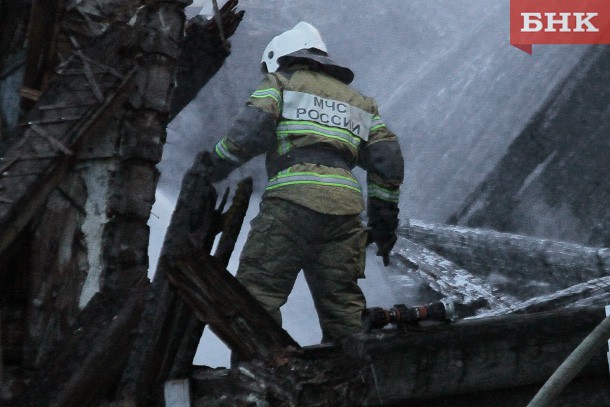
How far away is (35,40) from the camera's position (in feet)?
16.4

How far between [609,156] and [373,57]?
3588mm

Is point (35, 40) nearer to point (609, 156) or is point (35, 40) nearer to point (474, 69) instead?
point (609, 156)

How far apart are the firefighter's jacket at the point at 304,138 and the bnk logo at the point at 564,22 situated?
362 cm

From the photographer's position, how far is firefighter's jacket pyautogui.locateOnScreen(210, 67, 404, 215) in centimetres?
429

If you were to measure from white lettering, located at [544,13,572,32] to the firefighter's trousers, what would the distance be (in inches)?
156

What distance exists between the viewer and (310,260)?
441 cm

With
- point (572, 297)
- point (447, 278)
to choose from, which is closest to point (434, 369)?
point (572, 297)

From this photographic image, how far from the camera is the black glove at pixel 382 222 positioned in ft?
15.3

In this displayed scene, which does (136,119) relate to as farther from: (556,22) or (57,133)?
(556,22)

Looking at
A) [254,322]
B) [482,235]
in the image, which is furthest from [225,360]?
[254,322]

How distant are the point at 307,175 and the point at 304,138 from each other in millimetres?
178

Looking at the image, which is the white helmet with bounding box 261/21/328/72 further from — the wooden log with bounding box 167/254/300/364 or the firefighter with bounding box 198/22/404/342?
the wooden log with bounding box 167/254/300/364

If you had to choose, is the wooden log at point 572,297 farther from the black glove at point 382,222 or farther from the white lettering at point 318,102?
the white lettering at point 318,102

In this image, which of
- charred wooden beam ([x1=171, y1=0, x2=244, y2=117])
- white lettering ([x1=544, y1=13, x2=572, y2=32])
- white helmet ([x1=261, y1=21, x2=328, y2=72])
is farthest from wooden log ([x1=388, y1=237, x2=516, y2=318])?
white helmet ([x1=261, y1=21, x2=328, y2=72])
